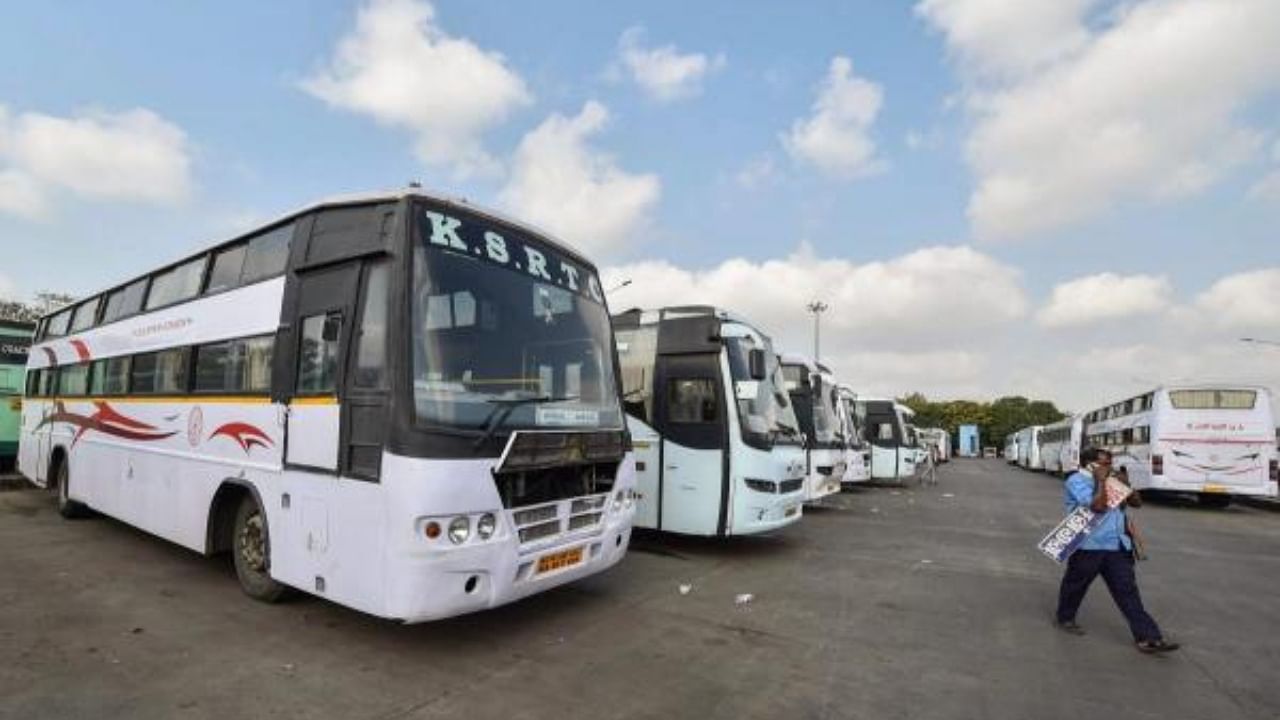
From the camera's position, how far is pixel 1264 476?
60.0 ft

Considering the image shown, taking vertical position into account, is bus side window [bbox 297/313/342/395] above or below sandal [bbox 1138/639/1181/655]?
above

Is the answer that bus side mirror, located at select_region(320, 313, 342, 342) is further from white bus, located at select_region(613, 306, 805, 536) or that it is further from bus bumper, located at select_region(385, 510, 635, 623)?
white bus, located at select_region(613, 306, 805, 536)

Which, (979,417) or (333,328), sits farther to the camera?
(979,417)

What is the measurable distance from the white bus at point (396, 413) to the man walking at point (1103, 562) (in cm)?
395

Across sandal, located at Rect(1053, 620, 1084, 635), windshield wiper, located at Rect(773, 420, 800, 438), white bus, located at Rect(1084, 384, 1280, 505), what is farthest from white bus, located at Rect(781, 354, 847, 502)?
white bus, located at Rect(1084, 384, 1280, 505)

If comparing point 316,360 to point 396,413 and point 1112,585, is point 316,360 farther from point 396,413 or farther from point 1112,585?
point 1112,585

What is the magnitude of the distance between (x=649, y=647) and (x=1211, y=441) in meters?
19.6

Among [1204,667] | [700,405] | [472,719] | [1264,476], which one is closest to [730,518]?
[700,405]

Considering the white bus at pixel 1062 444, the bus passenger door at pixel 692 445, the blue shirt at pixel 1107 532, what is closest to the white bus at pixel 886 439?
the white bus at pixel 1062 444

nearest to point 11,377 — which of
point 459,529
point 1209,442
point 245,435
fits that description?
point 245,435

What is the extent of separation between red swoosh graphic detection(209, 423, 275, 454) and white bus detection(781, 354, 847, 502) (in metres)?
9.37

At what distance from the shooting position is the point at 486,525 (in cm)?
510

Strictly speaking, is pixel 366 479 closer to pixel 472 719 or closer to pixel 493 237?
pixel 472 719

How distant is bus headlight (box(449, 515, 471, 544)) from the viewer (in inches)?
192
